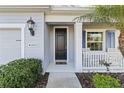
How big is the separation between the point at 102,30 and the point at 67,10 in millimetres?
4633

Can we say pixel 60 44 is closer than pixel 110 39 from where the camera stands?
No

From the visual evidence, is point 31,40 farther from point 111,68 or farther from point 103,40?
point 103,40

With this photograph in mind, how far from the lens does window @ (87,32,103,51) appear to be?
16156 millimetres

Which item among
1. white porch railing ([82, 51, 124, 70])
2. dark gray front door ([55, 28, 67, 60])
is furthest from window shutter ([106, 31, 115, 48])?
white porch railing ([82, 51, 124, 70])

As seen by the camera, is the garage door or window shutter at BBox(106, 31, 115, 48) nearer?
the garage door

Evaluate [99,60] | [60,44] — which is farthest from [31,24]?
[60,44]

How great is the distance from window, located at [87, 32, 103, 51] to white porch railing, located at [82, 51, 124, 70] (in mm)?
3176

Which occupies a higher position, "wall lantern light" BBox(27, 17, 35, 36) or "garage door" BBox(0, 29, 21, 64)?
"wall lantern light" BBox(27, 17, 35, 36)

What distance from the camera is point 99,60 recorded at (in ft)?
42.3

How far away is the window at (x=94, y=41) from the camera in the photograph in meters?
16.2

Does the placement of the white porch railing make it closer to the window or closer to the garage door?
the window

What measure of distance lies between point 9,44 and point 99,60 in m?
4.85

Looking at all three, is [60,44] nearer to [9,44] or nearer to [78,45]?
[78,45]

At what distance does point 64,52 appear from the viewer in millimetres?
16672
